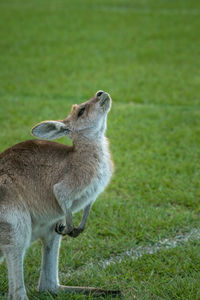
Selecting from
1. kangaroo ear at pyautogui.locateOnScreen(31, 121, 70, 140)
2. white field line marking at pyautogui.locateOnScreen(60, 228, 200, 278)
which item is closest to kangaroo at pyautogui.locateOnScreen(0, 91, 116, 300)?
kangaroo ear at pyautogui.locateOnScreen(31, 121, 70, 140)

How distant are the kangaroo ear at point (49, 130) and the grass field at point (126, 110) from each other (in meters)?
0.95

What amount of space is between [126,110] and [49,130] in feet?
12.0

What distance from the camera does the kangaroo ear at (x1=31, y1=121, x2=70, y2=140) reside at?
2945 mm

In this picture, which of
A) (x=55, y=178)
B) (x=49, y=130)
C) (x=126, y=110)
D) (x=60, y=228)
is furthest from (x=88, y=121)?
(x=126, y=110)

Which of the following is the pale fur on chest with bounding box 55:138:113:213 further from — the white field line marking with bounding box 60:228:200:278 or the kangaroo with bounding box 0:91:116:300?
the white field line marking with bounding box 60:228:200:278

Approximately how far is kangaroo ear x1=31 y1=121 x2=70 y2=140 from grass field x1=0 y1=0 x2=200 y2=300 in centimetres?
95

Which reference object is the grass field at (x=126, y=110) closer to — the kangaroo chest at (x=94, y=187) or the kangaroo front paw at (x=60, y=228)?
the kangaroo front paw at (x=60, y=228)

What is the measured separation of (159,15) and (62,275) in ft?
35.0

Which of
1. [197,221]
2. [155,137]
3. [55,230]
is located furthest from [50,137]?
[155,137]

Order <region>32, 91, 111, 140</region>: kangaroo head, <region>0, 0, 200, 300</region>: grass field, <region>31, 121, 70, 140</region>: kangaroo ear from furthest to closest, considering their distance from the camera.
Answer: <region>0, 0, 200, 300</region>: grass field < <region>32, 91, 111, 140</region>: kangaroo head < <region>31, 121, 70, 140</region>: kangaroo ear

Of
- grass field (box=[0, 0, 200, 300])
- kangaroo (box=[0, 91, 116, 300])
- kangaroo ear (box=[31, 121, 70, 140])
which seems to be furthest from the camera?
grass field (box=[0, 0, 200, 300])

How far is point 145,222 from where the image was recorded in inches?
154

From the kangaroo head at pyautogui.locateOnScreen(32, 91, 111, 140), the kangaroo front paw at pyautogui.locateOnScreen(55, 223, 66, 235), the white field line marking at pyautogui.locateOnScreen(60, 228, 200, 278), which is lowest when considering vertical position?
the white field line marking at pyautogui.locateOnScreen(60, 228, 200, 278)

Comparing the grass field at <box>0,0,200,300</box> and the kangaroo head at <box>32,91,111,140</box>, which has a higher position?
the kangaroo head at <box>32,91,111,140</box>
